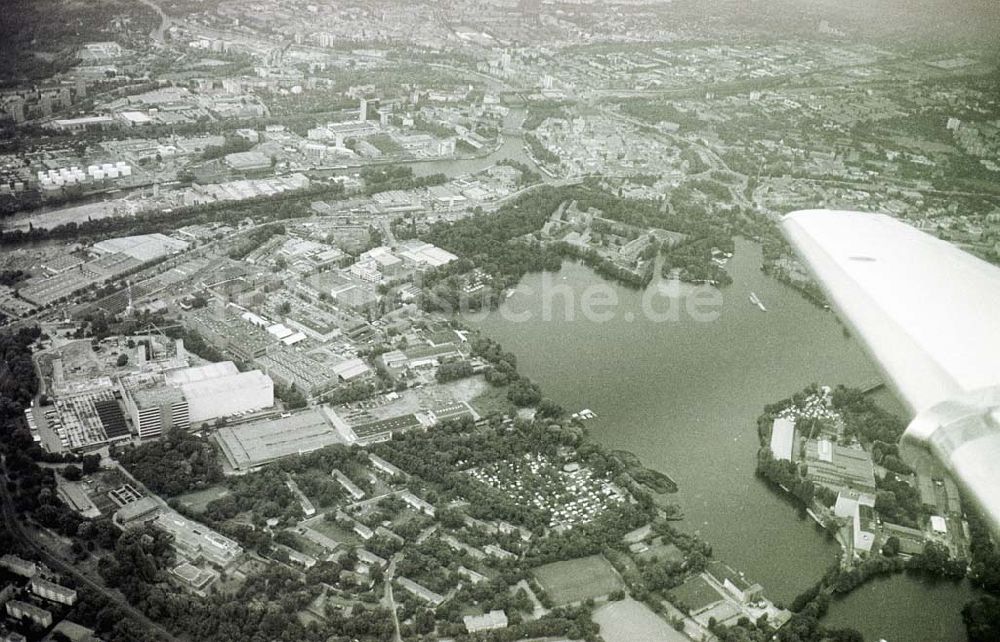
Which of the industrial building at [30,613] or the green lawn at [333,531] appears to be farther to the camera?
the green lawn at [333,531]

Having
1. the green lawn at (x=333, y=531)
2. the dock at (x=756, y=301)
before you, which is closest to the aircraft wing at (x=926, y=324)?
the green lawn at (x=333, y=531)

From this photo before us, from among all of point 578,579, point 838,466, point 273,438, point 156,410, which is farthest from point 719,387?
point 156,410

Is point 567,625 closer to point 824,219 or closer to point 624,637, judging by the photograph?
point 624,637

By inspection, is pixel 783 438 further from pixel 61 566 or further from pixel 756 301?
pixel 61 566

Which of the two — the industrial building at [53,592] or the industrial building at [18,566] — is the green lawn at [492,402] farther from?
the industrial building at [18,566]

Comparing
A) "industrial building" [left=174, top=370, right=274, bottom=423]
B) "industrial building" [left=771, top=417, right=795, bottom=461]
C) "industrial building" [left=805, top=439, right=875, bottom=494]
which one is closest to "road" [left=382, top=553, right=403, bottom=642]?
"industrial building" [left=174, top=370, right=274, bottom=423]

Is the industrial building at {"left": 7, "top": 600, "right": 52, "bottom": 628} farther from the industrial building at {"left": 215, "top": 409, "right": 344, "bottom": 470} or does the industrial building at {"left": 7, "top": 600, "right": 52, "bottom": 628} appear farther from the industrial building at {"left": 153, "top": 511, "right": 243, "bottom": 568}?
the industrial building at {"left": 215, "top": 409, "right": 344, "bottom": 470}

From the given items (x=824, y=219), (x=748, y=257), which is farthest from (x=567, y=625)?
(x=748, y=257)
